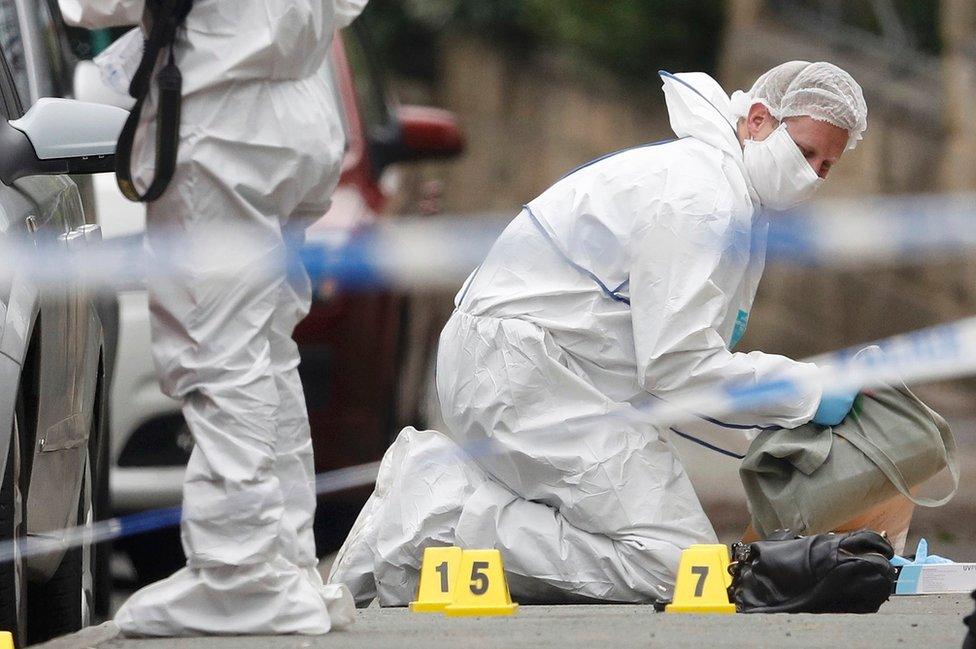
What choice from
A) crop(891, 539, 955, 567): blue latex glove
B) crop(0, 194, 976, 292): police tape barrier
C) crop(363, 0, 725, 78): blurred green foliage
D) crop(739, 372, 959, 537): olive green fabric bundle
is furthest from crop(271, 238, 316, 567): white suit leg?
crop(363, 0, 725, 78): blurred green foliage

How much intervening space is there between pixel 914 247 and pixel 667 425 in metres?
6.31

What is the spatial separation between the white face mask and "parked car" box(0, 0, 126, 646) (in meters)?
1.65

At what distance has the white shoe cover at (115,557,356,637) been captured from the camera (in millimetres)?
4156

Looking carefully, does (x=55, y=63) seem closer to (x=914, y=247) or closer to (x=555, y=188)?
(x=555, y=188)

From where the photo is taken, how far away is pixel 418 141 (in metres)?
8.45

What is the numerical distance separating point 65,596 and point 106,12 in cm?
160

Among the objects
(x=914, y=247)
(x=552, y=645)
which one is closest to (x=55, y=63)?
(x=552, y=645)

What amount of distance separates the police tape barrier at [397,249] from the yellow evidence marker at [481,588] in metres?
0.80

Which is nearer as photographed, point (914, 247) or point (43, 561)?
point (43, 561)

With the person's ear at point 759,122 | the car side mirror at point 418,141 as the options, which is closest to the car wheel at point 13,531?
the person's ear at point 759,122

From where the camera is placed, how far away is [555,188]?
18.0ft

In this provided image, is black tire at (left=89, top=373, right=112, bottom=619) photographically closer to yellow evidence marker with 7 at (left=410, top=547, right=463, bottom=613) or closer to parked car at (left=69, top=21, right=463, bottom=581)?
parked car at (left=69, top=21, right=463, bottom=581)

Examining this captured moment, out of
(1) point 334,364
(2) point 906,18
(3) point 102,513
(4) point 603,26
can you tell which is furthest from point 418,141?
(4) point 603,26

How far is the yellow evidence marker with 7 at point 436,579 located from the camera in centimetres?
496
